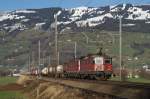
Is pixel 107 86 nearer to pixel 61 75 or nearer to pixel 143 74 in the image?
pixel 61 75

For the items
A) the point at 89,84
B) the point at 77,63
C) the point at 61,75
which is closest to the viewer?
the point at 89,84

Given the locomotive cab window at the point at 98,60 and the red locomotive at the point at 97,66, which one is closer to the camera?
the red locomotive at the point at 97,66

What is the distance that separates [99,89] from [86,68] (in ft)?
116

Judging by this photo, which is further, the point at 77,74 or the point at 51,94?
the point at 77,74

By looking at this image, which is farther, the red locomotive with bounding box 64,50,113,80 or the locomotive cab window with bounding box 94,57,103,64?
the locomotive cab window with bounding box 94,57,103,64

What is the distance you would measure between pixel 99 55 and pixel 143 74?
44.6m

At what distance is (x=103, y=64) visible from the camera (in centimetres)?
8325

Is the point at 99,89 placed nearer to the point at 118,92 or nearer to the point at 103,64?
the point at 118,92

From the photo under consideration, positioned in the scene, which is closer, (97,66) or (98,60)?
(97,66)

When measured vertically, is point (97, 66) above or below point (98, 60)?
below

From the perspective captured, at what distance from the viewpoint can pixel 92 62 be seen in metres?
83.8

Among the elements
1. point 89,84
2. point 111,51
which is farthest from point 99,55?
point 111,51

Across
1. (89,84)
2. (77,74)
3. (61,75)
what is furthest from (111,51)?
(89,84)

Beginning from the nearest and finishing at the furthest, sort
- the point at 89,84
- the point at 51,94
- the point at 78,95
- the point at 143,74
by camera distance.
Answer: the point at 78,95 < the point at 51,94 < the point at 89,84 < the point at 143,74
